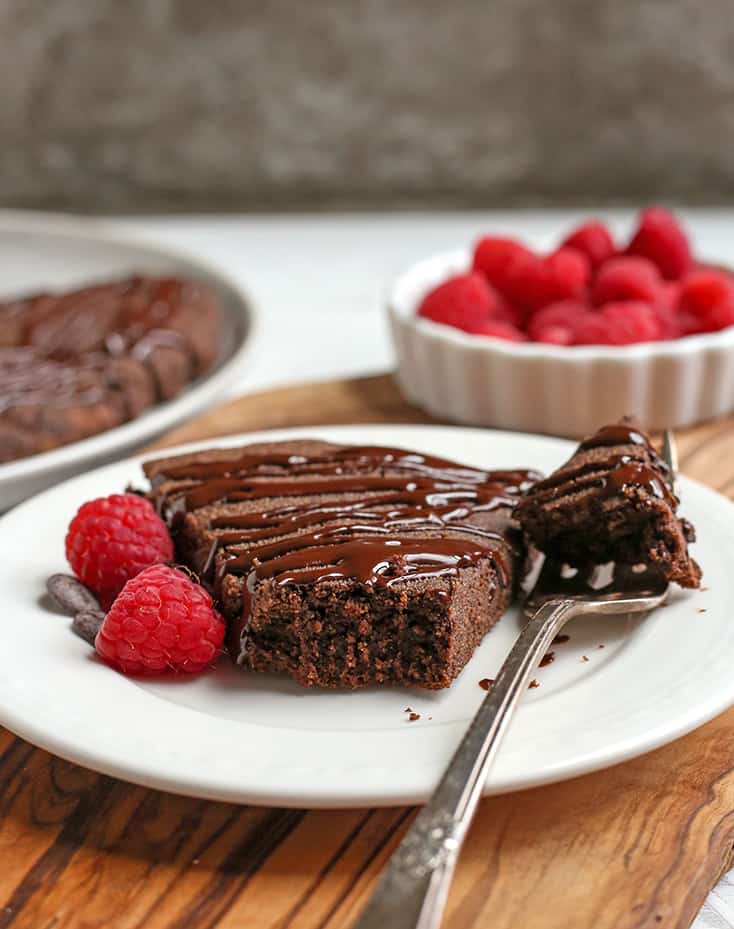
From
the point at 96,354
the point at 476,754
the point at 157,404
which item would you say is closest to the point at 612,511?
the point at 476,754

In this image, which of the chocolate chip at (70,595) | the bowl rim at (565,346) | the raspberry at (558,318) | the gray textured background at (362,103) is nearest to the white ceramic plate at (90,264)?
the bowl rim at (565,346)

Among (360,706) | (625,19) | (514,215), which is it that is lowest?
(514,215)

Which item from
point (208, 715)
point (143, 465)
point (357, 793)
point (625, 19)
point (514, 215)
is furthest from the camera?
point (514, 215)

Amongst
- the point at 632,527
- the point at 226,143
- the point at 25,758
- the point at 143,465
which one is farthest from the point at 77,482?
the point at 226,143

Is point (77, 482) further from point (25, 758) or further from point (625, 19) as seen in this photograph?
point (625, 19)

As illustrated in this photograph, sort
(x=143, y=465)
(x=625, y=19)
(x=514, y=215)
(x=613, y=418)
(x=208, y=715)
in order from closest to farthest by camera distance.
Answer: (x=208, y=715)
(x=143, y=465)
(x=613, y=418)
(x=625, y=19)
(x=514, y=215)

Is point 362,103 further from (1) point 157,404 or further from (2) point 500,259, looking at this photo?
(1) point 157,404

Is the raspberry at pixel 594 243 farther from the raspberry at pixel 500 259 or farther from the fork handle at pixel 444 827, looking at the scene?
the fork handle at pixel 444 827
